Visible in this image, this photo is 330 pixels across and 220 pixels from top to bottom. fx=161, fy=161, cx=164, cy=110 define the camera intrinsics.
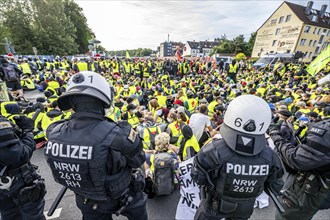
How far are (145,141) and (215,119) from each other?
269cm

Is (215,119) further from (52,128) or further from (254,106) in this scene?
(52,128)

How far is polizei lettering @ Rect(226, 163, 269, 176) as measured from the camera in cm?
153

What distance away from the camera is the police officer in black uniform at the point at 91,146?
1.40 meters

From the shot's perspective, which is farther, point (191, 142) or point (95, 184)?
point (191, 142)

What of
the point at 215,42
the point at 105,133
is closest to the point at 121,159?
the point at 105,133

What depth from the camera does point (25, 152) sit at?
73.8 inches

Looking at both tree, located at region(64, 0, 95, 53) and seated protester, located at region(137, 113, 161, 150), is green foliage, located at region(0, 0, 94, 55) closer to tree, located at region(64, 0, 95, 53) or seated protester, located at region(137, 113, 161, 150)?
tree, located at region(64, 0, 95, 53)

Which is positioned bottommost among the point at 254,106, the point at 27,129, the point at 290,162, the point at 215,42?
the point at 290,162

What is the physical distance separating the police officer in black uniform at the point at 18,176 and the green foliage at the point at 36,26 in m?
30.6

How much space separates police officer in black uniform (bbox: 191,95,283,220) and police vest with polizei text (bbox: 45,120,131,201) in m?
0.97

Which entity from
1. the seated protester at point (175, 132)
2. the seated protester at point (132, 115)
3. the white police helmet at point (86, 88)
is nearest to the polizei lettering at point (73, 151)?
the white police helmet at point (86, 88)

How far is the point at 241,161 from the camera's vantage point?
154cm

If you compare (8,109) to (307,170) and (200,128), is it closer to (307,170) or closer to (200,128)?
(200,128)

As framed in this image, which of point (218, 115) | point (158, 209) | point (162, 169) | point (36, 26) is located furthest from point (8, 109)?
point (36, 26)
